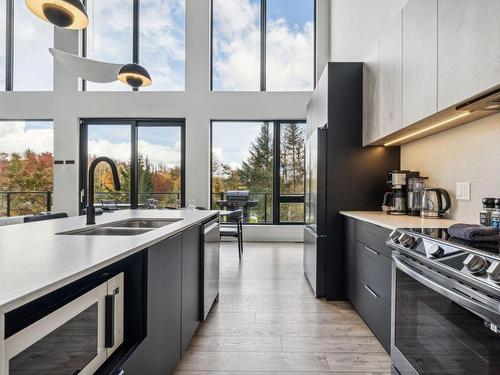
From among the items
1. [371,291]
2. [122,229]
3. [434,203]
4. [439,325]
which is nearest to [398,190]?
[434,203]

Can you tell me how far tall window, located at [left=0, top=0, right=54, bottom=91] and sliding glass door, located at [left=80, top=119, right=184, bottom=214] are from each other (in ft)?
4.46

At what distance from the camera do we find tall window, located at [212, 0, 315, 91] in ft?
20.0

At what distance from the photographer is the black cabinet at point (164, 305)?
133 cm

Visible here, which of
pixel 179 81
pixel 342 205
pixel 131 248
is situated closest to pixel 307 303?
pixel 342 205

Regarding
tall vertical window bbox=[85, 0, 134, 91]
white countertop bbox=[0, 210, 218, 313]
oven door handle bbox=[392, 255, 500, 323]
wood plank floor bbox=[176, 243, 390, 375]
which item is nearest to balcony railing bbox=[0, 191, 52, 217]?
tall vertical window bbox=[85, 0, 134, 91]

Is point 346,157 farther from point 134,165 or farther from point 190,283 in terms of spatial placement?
point 134,165

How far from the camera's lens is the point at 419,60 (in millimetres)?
1985

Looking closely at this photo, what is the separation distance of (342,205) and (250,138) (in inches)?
134

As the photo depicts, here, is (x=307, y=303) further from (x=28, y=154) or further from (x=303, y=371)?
(x=28, y=154)

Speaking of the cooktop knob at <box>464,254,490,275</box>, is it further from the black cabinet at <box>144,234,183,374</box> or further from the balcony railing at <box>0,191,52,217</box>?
the balcony railing at <box>0,191,52,217</box>

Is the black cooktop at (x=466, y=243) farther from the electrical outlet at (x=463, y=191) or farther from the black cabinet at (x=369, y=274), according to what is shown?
the electrical outlet at (x=463, y=191)

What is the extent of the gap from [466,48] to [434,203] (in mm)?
1251

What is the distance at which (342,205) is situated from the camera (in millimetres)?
3031

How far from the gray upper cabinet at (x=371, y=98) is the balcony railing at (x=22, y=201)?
239 inches
